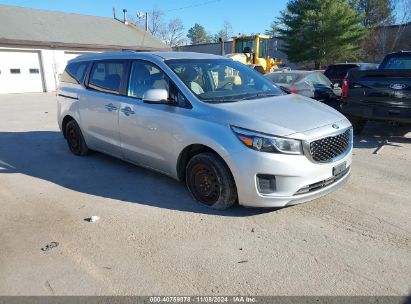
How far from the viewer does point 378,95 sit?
A: 23.2 ft

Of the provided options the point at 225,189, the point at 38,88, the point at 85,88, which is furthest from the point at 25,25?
the point at 225,189

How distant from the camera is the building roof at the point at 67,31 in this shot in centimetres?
2278

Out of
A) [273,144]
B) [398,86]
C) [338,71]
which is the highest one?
[398,86]

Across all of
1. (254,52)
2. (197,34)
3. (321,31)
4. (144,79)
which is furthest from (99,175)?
(197,34)

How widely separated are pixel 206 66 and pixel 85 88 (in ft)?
7.59

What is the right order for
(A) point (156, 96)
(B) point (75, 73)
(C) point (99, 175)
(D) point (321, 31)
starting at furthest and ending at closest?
(D) point (321, 31)
(B) point (75, 73)
(C) point (99, 175)
(A) point (156, 96)

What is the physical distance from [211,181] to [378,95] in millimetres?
4613

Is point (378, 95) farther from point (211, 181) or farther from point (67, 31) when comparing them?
point (67, 31)

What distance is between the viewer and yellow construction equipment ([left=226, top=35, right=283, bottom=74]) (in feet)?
60.3

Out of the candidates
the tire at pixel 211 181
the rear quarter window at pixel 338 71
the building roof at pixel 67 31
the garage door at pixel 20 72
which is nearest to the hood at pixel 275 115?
the tire at pixel 211 181

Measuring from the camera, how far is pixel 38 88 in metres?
23.4

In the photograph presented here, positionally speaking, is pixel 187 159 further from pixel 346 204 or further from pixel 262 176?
pixel 346 204

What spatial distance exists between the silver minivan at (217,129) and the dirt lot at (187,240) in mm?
339

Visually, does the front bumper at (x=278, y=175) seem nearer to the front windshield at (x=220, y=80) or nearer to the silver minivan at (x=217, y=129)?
the silver minivan at (x=217, y=129)
